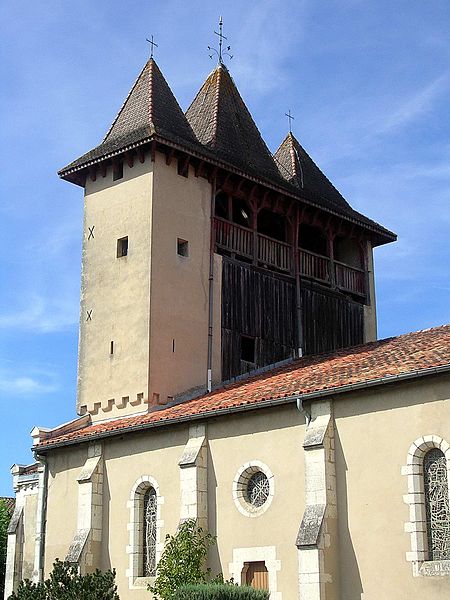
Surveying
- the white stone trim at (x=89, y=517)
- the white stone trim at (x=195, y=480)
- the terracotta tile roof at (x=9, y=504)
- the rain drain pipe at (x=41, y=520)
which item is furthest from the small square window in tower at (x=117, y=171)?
the terracotta tile roof at (x=9, y=504)

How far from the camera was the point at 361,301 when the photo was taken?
31.0 meters

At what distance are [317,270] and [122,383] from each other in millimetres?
7720

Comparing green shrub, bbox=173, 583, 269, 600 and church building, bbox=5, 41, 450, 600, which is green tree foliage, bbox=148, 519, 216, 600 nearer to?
church building, bbox=5, 41, 450, 600

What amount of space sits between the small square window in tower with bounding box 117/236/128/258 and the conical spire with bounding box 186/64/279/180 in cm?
369

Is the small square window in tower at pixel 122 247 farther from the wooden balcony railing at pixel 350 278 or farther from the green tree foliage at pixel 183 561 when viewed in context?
the green tree foliage at pixel 183 561

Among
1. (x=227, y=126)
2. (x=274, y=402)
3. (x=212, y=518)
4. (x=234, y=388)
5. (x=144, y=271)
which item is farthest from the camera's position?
(x=227, y=126)

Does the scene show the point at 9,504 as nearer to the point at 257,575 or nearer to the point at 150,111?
the point at 150,111

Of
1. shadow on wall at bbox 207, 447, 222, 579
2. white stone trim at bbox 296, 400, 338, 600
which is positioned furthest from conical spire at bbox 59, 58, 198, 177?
white stone trim at bbox 296, 400, 338, 600

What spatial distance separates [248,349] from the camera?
90.7 feet

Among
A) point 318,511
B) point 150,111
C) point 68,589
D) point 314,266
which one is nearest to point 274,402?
point 318,511

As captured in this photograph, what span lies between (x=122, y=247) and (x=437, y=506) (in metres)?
13.2

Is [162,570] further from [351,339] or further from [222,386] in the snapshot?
[351,339]

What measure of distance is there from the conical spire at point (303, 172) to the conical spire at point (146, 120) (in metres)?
4.82

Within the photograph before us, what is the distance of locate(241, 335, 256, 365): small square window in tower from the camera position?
1078 inches
